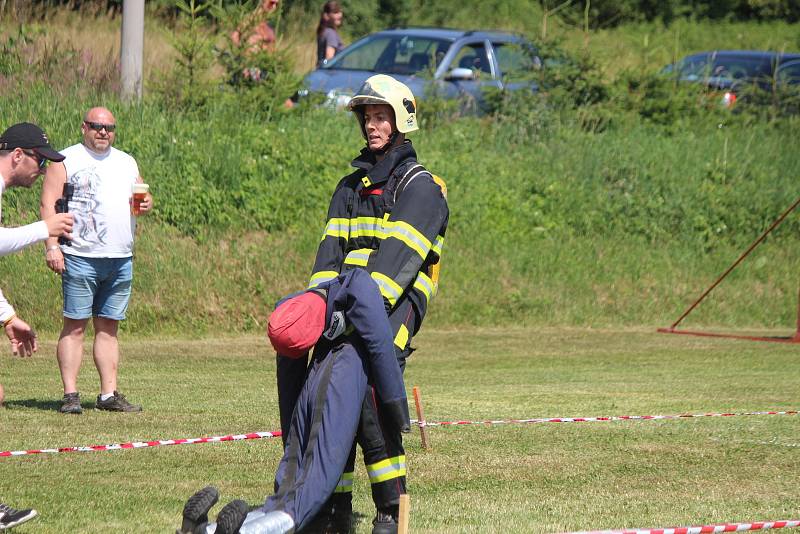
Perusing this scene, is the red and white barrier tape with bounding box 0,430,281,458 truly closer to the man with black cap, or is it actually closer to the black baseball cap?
the man with black cap

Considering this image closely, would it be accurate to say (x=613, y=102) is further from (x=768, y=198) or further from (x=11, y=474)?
(x=11, y=474)

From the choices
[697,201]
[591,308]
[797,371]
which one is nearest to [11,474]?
[797,371]

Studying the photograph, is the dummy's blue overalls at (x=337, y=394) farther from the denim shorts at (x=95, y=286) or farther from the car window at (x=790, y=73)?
the car window at (x=790, y=73)

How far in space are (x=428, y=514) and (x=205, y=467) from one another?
160cm

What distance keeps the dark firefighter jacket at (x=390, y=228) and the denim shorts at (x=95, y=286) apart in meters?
3.41

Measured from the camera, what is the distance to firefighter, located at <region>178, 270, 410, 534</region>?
5352 millimetres

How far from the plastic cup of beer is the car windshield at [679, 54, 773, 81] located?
13361mm

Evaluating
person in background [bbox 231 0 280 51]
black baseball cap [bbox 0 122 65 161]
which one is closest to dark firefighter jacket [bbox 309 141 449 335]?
black baseball cap [bbox 0 122 65 161]

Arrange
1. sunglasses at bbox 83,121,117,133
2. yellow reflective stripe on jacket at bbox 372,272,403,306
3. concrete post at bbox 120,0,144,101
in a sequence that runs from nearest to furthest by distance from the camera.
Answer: yellow reflective stripe on jacket at bbox 372,272,403,306, sunglasses at bbox 83,121,117,133, concrete post at bbox 120,0,144,101

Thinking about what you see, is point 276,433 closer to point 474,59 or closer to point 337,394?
point 337,394

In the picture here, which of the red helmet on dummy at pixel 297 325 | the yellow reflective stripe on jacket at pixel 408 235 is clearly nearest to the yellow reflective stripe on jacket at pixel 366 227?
the yellow reflective stripe on jacket at pixel 408 235

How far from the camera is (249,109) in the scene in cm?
1666

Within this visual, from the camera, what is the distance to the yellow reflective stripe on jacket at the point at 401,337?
226 inches

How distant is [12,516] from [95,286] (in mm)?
3443
